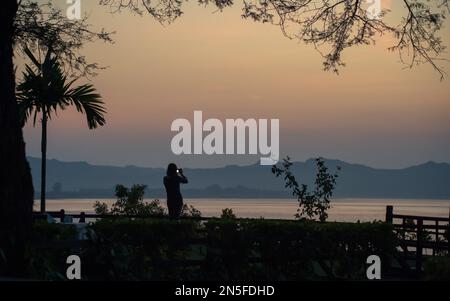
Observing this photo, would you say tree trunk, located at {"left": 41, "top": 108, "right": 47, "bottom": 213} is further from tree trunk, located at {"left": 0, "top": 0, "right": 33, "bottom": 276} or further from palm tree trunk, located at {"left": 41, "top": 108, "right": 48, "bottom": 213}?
tree trunk, located at {"left": 0, "top": 0, "right": 33, "bottom": 276}

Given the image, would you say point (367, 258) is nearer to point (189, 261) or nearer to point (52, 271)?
point (189, 261)

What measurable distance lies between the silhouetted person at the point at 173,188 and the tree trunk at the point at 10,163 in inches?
324

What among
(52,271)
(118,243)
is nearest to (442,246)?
(118,243)

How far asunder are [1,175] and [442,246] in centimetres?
968

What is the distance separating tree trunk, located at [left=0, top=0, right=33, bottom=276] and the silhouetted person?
822 centimetres

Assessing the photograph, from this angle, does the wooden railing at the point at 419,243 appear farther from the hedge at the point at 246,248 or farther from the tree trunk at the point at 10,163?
the tree trunk at the point at 10,163

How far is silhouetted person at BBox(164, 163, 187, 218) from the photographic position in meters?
24.6

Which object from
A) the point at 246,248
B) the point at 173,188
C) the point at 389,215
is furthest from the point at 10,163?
the point at 389,215

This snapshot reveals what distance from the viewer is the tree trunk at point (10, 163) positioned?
53.3ft

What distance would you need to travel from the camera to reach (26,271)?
1557 centimetres

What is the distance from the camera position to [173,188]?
976 inches

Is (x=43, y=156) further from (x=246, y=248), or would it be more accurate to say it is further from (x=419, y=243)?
(x=246, y=248)

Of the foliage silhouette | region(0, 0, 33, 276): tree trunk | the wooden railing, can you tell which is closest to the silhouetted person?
the foliage silhouette

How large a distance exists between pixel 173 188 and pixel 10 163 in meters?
8.88
